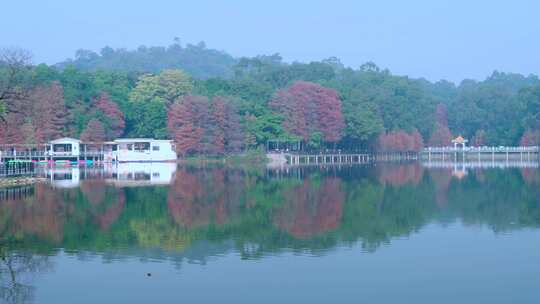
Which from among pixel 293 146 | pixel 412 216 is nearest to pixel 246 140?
pixel 293 146

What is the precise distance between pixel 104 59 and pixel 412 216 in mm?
164270

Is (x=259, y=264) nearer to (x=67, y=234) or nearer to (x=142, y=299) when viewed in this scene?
(x=142, y=299)

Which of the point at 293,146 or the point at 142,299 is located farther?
the point at 293,146

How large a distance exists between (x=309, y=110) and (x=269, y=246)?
5290cm

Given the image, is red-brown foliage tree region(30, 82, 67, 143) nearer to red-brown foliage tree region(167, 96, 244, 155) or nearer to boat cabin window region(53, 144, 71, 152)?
boat cabin window region(53, 144, 71, 152)

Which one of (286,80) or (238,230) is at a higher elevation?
(286,80)

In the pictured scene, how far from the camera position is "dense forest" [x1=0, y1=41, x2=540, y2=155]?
6438cm

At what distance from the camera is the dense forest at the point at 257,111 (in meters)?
64.4

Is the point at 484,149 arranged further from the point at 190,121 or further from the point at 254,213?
the point at 254,213

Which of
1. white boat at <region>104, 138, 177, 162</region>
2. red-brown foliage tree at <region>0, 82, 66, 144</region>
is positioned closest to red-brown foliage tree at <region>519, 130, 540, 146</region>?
white boat at <region>104, 138, 177, 162</region>

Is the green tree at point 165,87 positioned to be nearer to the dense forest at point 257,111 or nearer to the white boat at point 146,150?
the dense forest at point 257,111

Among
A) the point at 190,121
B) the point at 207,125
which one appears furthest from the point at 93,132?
the point at 207,125

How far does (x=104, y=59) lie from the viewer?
182500mm

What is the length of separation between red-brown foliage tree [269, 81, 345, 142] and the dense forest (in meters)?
0.09
